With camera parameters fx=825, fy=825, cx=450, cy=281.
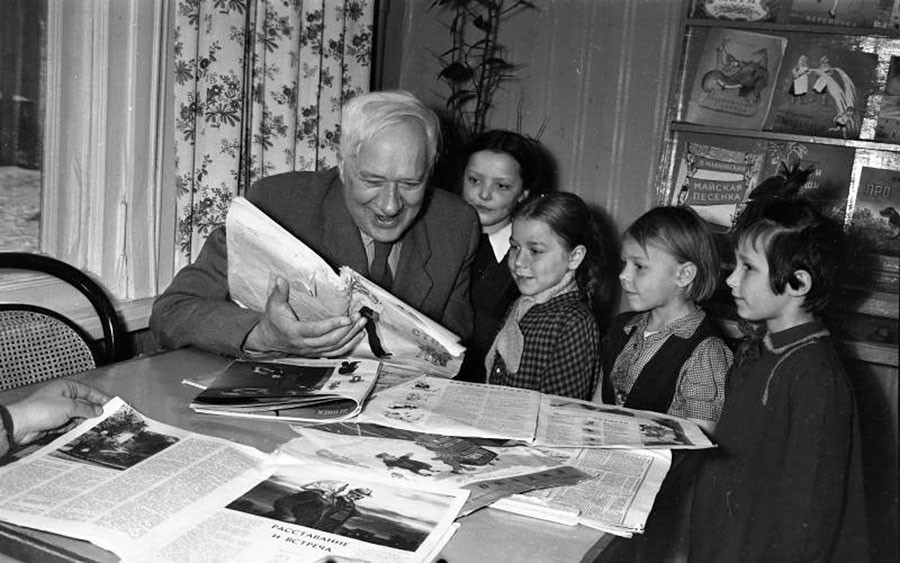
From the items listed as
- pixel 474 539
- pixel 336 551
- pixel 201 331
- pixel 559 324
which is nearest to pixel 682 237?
pixel 559 324

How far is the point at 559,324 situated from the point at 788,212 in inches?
25.6

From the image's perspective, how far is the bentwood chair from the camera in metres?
1.74

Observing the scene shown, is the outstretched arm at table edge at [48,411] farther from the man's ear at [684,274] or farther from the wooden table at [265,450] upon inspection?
the man's ear at [684,274]

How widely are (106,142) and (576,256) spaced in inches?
52.5

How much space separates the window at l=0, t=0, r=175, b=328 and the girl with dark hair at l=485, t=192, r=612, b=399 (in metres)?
1.05

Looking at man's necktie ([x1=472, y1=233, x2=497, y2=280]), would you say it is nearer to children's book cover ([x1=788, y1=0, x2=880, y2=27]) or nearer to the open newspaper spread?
the open newspaper spread

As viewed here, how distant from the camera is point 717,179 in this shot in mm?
3006

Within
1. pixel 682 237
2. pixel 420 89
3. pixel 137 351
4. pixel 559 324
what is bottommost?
pixel 137 351

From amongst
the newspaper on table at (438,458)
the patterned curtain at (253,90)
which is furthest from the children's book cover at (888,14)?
the newspaper on table at (438,458)

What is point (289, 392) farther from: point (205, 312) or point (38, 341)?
point (38, 341)

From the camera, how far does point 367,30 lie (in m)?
3.04

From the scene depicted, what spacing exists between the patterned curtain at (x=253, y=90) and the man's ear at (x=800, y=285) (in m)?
1.62

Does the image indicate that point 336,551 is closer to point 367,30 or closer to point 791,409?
point 791,409

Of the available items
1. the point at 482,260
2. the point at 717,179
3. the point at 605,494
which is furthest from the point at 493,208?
the point at 605,494
